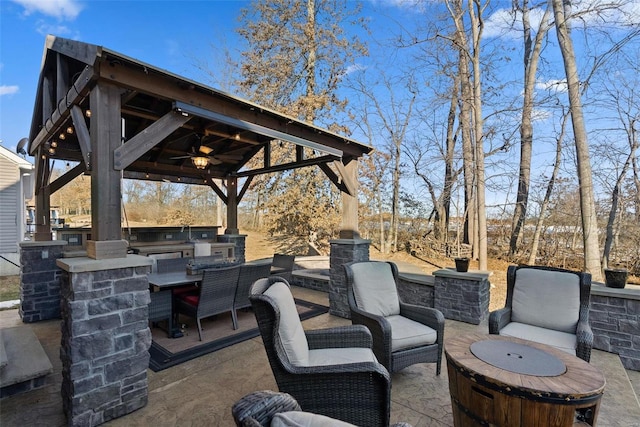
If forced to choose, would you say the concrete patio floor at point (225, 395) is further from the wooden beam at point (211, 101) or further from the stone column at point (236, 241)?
the stone column at point (236, 241)

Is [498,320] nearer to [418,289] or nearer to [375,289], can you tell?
[375,289]

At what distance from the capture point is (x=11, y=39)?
4656mm

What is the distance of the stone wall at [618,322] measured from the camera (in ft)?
11.1

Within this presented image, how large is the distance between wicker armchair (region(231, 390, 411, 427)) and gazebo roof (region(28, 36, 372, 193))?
237 centimetres

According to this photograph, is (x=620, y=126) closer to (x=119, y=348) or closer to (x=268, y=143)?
(x=268, y=143)

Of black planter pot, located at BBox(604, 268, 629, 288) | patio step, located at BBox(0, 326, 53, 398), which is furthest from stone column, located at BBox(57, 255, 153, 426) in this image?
black planter pot, located at BBox(604, 268, 629, 288)

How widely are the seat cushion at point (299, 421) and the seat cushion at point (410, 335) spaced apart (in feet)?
6.86

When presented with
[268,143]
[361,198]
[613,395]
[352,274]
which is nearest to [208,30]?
[268,143]

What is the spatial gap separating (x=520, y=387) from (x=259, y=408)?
164 centimetres

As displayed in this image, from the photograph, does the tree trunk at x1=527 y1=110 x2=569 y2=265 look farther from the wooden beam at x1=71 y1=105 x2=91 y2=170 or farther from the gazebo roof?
the wooden beam at x1=71 y1=105 x2=91 y2=170

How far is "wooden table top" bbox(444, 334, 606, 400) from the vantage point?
5.54 ft

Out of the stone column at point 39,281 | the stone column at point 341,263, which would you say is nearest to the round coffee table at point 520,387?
the stone column at point 341,263

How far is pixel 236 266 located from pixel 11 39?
4989 millimetres

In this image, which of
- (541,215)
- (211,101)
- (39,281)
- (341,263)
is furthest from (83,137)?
(541,215)
